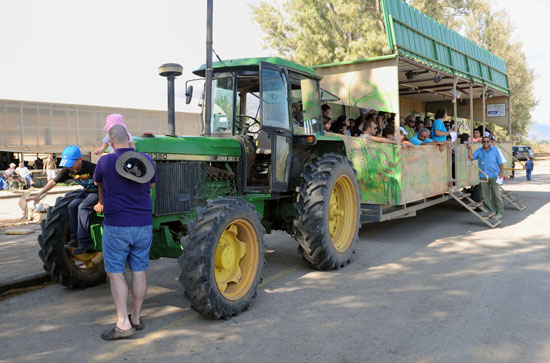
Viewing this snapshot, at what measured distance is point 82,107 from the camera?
82.9ft

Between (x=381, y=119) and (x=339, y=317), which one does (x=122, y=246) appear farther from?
(x=381, y=119)

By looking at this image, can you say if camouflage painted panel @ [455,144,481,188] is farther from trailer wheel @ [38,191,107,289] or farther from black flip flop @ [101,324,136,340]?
black flip flop @ [101,324,136,340]

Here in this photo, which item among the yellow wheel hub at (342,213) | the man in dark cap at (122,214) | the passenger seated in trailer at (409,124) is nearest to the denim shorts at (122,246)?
the man in dark cap at (122,214)

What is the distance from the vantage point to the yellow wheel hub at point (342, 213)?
22.0ft

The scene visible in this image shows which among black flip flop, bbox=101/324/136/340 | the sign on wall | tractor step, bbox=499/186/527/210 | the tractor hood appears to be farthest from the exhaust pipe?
the sign on wall

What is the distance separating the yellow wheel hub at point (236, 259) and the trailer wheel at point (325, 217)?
122cm

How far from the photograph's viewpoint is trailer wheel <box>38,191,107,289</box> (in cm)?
514

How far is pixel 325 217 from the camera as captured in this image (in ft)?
19.8

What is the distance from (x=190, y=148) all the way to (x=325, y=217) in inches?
76.4

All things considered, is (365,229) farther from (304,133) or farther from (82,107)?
(82,107)

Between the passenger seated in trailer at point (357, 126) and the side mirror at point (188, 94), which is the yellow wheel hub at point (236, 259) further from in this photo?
the passenger seated in trailer at point (357, 126)

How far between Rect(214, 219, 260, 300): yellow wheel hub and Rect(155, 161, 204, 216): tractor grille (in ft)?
2.16

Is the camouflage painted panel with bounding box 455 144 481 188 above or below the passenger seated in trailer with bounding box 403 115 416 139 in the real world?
below

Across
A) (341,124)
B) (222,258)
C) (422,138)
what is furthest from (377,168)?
(222,258)
